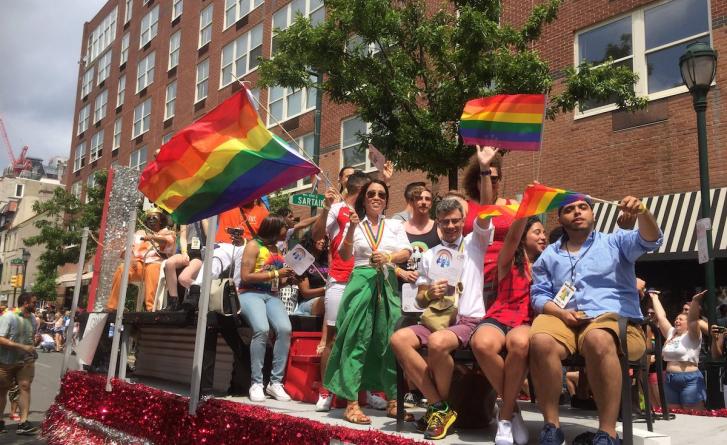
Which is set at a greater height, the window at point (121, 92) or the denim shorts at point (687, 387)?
the window at point (121, 92)

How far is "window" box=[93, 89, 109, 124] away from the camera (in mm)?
44500

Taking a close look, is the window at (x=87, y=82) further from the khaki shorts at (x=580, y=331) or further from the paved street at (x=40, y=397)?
the khaki shorts at (x=580, y=331)

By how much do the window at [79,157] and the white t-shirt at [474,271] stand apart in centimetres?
4782

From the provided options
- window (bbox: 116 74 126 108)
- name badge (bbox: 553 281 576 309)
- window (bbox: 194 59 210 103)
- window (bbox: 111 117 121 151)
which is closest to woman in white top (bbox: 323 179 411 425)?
name badge (bbox: 553 281 576 309)

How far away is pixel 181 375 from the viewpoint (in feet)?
25.5

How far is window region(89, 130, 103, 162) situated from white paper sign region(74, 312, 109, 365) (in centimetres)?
3934

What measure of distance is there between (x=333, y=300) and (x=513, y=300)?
1744 mm

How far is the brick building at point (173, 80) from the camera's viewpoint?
24.0m

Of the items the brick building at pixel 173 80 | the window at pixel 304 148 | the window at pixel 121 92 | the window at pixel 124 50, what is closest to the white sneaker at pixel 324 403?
the brick building at pixel 173 80

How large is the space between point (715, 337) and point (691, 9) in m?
8.39

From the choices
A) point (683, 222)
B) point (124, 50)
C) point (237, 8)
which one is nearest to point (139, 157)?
point (124, 50)

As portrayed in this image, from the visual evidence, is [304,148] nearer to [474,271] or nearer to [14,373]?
[14,373]

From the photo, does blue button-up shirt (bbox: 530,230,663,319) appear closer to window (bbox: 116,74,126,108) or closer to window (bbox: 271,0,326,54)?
window (bbox: 271,0,326,54)

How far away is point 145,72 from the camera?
128 ft
